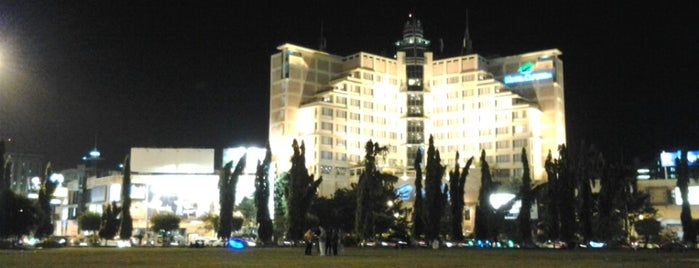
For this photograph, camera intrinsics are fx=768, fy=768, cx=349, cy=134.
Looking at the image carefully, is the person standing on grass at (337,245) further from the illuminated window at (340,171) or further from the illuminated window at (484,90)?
the illuminated window at (484,90)

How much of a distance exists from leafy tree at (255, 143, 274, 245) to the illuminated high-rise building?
254ft

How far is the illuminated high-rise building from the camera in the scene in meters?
178

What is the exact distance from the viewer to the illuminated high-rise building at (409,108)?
6988 inches

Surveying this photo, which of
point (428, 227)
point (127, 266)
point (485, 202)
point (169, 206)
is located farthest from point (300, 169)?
point (169, 206)

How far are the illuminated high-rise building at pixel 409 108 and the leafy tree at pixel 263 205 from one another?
254 feet

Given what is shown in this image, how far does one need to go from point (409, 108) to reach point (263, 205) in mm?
107390

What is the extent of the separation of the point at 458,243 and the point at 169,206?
90657 millimetres

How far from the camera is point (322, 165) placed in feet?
568

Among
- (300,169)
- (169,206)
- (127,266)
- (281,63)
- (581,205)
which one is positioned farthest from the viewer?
(281,63)

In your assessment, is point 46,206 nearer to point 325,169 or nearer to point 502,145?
point 325,169

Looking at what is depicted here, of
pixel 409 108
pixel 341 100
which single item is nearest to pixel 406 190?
pixel 341 100

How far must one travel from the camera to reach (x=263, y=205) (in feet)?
294

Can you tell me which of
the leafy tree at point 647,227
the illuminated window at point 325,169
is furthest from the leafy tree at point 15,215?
the illuminated window at point 325,169

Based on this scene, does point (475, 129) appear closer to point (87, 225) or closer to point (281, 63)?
point (281, 63)
